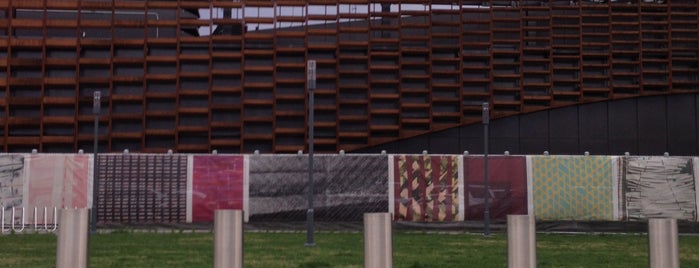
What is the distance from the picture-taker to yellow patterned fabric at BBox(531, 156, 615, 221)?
2047 cm

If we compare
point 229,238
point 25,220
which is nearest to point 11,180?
point 25,220

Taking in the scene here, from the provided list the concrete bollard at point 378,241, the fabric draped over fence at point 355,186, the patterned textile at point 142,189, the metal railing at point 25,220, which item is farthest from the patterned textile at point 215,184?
the concrete bollard at point 378,241

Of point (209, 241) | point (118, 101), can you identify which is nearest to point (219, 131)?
point (118, 101)

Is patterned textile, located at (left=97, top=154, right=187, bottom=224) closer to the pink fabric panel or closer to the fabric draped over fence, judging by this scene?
the fabric draped over fence

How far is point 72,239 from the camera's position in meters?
3.11

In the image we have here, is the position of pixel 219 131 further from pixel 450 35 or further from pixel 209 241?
pixel 209 241

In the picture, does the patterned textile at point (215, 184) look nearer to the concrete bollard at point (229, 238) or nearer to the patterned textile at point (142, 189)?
the patterned textile at point (142, 189)

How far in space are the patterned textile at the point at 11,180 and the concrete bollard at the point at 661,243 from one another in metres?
19.7

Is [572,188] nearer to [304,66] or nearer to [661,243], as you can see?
[304,66]

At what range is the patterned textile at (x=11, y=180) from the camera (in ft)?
64.3

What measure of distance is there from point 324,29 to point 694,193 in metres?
14.4

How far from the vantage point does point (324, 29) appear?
27594 mm

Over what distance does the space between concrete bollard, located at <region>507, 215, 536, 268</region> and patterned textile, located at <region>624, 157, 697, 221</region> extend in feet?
62.0

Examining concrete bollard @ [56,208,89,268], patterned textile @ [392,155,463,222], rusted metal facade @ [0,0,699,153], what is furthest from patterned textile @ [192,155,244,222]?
concrete bollard @ [56,208,89,268]
